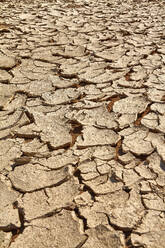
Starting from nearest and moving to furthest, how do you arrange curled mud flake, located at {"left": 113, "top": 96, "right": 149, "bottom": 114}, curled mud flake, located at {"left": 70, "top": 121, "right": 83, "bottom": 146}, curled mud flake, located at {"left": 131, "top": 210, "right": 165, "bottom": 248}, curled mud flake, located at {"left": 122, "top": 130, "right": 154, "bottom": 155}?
curled mud flake, located at {"left": 131, "top": 210, "right": 165, "bottom": 248} → curled mud flake, located at {"left": 122, "top": 130, "right": 154, "bottom": 155} → curled mud flake, located at {"left": 70, "top": 121, "right": 83, "bottom": 146} → curled mud flake, located at {"left": 113, "top": 96, "right": 149, "bottom": 114}

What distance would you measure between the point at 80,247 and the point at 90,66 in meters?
1.58

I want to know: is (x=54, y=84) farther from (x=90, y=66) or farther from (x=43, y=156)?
(x=43, y=156)

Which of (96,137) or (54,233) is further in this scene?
(96,137)

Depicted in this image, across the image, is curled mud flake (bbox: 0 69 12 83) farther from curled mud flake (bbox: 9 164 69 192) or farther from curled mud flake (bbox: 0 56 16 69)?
curled mud flake (bbox: 9 164 69 192)

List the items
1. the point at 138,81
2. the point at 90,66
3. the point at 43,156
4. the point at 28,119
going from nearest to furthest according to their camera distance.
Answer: the point at 43,156 < the point at 28,119 < the point at 138,81 < the point at 90,66

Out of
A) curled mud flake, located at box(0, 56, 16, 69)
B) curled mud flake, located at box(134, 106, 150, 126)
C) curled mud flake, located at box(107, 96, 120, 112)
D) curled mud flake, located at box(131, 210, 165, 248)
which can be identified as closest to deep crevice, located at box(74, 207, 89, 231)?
curled mud flake, located at box(131, 210, 165, 248)

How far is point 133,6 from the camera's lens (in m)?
4.40

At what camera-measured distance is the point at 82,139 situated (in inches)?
65.2

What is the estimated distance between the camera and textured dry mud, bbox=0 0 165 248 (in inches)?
47.1

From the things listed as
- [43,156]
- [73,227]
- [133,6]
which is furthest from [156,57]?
[133,6]

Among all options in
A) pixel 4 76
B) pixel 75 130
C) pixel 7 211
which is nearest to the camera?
pixel 7 211

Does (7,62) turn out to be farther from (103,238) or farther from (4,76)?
(103,238)

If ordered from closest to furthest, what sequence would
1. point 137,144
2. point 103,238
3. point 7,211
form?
1. point 103,238
2. point 7,211
3. point 137,144

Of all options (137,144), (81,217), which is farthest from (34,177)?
(137,144)
